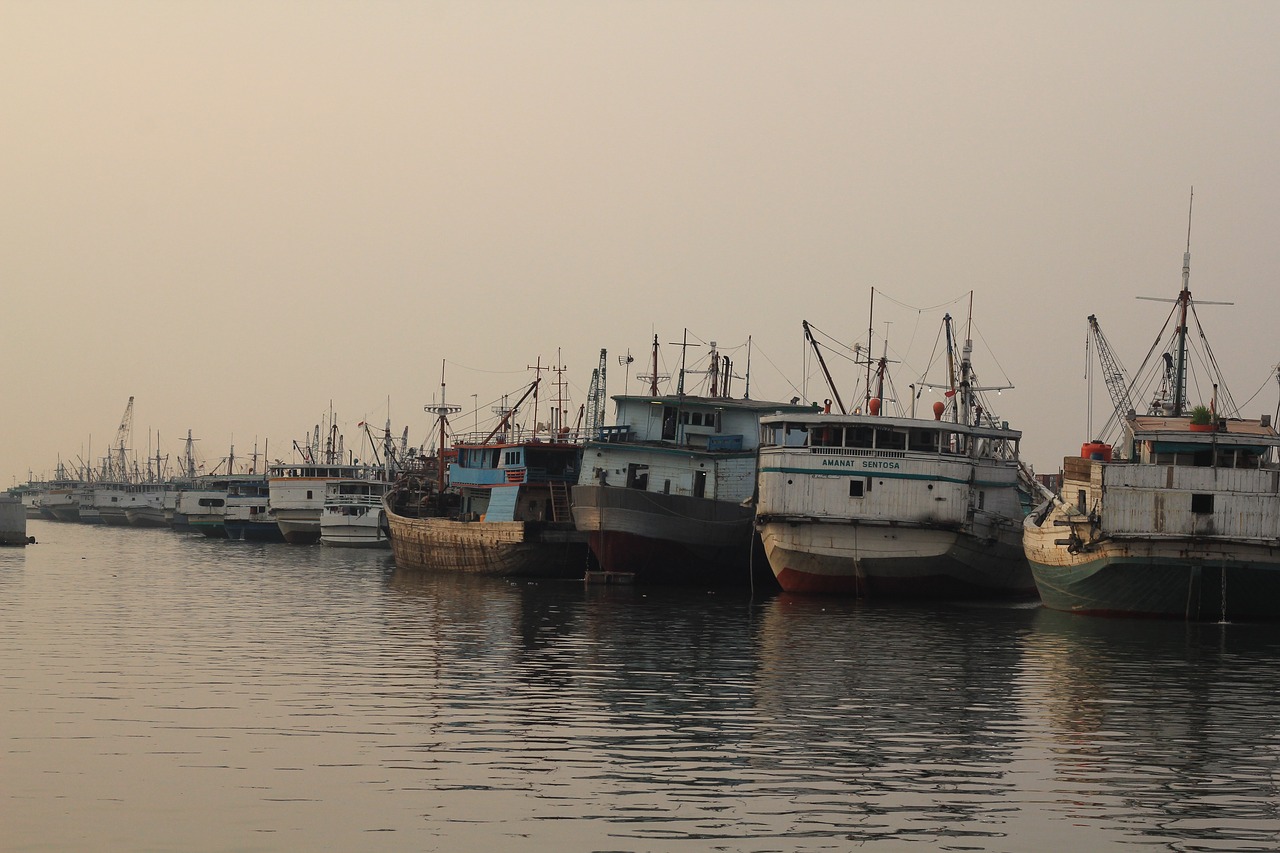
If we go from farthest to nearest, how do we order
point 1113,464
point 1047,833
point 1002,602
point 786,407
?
point 786,407 < point 1002,602 < point 1113,464 < point 1047,833

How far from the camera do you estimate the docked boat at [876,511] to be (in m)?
53.2

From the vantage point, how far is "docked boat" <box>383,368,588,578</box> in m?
70.1

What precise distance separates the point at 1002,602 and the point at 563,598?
17211 millimetres

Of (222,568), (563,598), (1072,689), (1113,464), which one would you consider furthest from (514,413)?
(1072,689)

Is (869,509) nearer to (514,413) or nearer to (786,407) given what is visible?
(786,407)


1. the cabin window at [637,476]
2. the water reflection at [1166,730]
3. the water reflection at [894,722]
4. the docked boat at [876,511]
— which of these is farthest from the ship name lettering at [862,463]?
the cabin window at [637,476]

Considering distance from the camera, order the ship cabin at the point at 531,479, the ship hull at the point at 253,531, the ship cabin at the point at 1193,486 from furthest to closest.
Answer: the ship hull at the point at 253,531, the ship cabin at the point at 531,479, the ship cabin at the point at 1193,486

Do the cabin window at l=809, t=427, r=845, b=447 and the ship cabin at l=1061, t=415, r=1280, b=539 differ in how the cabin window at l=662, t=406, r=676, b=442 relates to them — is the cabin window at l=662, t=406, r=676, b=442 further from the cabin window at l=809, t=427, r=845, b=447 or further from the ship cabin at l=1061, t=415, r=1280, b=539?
the ship cabin at l=1061, t=415, r=1280, b=539

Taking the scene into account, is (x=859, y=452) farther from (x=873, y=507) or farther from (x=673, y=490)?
(x=673, y=490)

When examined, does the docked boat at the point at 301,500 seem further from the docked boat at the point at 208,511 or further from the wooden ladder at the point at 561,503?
the wooden ladder at the point at 561,503

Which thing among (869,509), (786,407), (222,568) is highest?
(786,407)

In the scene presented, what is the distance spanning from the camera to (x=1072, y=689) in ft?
97.6

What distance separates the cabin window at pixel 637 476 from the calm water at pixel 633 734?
21.7m

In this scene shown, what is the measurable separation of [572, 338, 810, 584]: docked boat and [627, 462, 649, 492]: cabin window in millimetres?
46
